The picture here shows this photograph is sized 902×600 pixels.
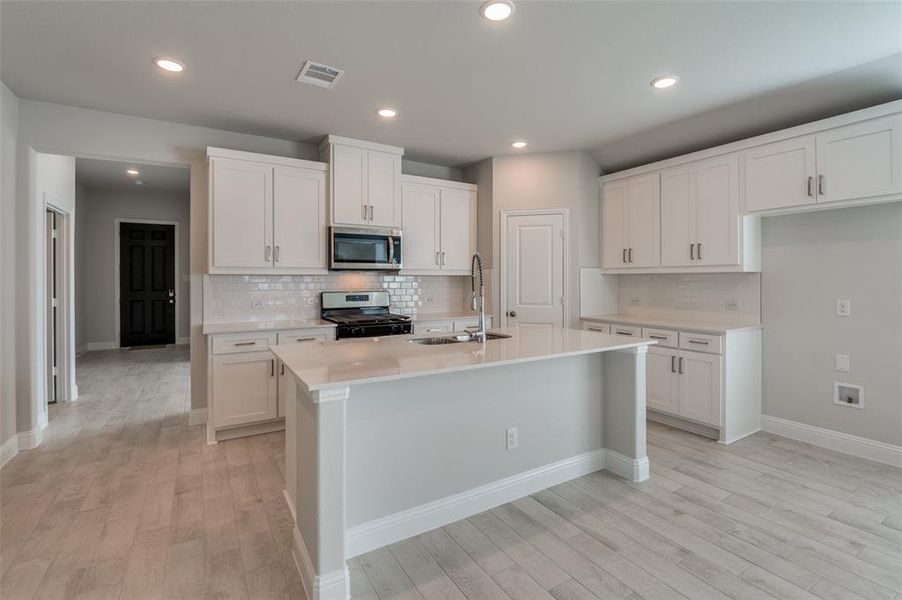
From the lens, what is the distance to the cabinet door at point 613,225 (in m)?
4.55

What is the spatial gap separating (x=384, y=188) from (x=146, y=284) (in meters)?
6.08

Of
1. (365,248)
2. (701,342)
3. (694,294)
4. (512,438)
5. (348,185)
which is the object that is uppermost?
(348,185)

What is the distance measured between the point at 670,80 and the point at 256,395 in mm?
3839

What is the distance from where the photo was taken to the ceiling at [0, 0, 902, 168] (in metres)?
2.24

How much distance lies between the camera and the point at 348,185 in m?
4.18

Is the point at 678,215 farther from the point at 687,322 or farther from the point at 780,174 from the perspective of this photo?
the point at 687,322

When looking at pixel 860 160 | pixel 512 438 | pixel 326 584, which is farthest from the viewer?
pixel 860 160

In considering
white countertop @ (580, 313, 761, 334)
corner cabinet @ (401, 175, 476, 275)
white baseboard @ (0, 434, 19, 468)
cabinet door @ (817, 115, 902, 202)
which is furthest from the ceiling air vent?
cabinet door @ (817, 115, 902, 202)

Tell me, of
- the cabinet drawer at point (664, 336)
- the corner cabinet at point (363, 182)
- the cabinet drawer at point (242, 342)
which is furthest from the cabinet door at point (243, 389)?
the cabinet drawer at point (664, 336)

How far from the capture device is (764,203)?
3.42 meters

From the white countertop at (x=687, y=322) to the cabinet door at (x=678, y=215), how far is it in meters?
0.54

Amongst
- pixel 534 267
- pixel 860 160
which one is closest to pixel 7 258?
pixel 534 267

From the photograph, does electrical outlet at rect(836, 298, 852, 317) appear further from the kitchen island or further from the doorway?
the doorway

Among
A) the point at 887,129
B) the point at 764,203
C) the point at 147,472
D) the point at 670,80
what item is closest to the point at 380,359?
the point at 147,472
